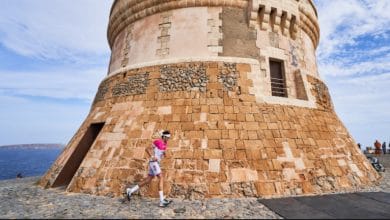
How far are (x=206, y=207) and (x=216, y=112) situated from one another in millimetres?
2917

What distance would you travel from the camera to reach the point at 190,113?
7.25m

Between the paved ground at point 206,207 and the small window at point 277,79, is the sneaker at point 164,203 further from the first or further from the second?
the small window at point 277,79

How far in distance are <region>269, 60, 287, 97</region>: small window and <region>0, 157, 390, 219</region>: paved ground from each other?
13.4 feet

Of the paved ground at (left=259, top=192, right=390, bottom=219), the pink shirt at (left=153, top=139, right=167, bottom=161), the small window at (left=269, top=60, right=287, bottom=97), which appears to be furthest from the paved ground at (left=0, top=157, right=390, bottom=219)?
the small window at (left=269, top=60, right=287, bottom=97)

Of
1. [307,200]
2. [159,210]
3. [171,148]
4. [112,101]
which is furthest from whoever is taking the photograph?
[112,101]

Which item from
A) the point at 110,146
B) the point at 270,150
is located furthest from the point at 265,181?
the point at 110,146

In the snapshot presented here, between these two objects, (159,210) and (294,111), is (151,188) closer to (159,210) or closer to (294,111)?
(159,210)

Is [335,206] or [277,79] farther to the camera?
[277,79]

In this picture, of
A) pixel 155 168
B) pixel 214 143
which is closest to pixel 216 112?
pixel 214 143

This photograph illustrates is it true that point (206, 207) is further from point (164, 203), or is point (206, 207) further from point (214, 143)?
point (214, 143)

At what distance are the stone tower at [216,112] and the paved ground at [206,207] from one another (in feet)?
1.58

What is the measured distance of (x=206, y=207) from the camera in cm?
518

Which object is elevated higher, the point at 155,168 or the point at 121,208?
the point at 155,168

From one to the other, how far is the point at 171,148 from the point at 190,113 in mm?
1254
